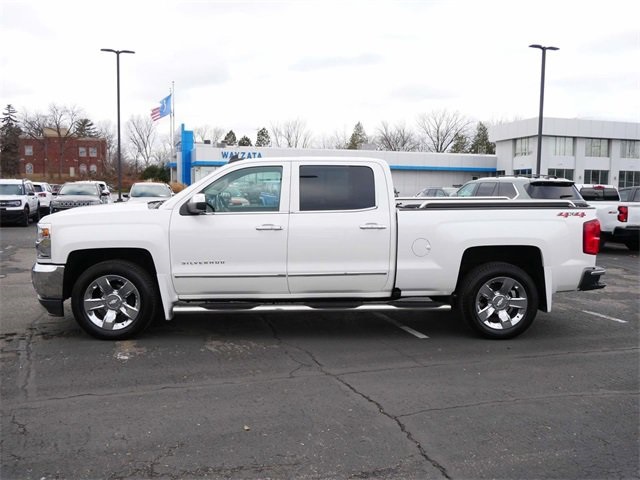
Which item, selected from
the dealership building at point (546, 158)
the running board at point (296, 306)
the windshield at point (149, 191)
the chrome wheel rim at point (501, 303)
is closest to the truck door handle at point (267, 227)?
the running board at point (296, 306)

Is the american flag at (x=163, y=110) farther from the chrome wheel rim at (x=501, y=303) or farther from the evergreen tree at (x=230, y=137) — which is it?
the evergreen tree at (x=230, y=137)

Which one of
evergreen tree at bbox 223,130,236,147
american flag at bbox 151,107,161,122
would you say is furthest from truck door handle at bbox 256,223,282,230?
evergreen tree at bbox 223,130,236,147

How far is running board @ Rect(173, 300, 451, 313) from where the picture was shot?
6.11 meters

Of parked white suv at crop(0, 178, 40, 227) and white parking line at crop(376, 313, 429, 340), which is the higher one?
parked white suv at crop(0, 178, 40, 227)

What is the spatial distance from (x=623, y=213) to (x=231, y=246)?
12100 mm

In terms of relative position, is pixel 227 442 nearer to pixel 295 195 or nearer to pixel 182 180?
pixel 295 195

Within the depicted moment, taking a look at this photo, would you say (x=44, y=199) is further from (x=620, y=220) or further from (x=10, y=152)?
(x=10, y=152)

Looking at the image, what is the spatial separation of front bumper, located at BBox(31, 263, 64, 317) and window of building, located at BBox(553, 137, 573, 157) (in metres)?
53.8

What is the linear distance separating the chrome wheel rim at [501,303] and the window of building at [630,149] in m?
56.8

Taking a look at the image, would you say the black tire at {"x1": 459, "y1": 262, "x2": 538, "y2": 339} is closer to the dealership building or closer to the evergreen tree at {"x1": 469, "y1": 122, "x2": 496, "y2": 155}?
the dealership building

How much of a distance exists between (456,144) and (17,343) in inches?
3184

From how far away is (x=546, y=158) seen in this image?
53000mm

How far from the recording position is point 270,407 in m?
4.50

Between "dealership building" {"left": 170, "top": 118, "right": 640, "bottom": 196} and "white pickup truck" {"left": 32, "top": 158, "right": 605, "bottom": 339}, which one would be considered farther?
"dealership building" {"left": 170, "top": 118, "right": 640, "bottom": 196}
